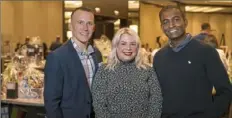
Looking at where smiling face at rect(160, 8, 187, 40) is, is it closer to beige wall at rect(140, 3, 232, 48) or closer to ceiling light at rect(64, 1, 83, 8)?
ceiling light at rect(64, 1, 83, 8)

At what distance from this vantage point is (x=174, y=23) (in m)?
2.58

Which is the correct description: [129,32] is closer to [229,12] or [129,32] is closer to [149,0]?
[149,0]

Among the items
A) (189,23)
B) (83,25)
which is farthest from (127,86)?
(189,23)

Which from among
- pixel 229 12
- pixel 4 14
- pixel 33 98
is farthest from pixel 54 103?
pixel 229 12

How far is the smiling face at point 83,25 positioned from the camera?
2605 millimetres

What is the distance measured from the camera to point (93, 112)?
8.82 feet

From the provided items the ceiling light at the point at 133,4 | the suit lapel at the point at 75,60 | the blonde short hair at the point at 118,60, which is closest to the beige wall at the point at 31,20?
the ceiling light at the point at 133,4

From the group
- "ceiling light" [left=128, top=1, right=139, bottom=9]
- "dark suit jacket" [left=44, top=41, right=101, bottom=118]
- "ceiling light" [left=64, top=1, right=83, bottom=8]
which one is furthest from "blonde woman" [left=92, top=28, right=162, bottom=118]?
"ceiling light" [left=128, top=1, right=139, bottom=9]

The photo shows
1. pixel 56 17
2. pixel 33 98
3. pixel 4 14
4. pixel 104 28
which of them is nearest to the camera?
pixel 33 98

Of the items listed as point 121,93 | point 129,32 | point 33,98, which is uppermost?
point 129,32

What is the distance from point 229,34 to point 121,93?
42.2ft

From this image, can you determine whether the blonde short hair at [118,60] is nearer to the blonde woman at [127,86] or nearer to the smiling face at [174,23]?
the blonde woman at [127,86]

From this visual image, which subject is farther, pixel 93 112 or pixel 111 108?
pixel 93 112

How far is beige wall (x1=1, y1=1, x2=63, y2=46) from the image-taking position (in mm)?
11734
